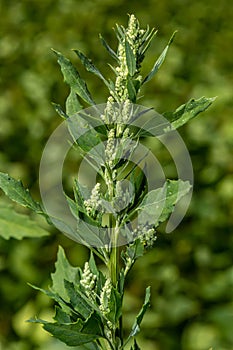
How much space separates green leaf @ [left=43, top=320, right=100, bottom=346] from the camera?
33cm

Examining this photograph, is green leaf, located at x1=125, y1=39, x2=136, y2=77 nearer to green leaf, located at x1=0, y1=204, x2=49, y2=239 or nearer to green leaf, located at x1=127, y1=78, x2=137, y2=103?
green leaf, located at x1=127, y1=78, x2=137, y2=103

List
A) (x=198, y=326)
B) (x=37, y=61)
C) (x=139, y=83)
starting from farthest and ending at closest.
Answer: 1. (x=37, y=61)
2. (x=198, y=326)
3. (x=139, y=83)

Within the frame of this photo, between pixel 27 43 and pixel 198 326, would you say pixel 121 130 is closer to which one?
pixel 198 326

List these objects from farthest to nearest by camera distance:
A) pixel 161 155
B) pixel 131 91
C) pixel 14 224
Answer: pixel 161 155 < pixel 14 224 < pixel 131 91

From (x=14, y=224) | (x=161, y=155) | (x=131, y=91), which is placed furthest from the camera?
(x=161, y=155)

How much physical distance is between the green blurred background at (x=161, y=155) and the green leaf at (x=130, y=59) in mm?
687

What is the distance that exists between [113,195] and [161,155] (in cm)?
94

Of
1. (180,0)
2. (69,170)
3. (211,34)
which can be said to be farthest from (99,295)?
(180,0)

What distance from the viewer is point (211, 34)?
5.33ft

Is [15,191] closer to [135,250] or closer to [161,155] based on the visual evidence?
[135,250]

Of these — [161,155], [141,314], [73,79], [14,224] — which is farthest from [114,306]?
[161,155]

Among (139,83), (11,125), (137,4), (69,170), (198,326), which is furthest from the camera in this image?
(137,4)

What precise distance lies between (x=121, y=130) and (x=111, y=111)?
0.01 m

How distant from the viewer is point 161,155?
1282 mm
